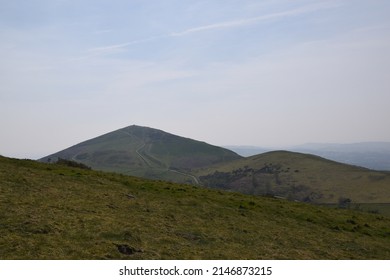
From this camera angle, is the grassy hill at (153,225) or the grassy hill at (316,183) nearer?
the grassy hill at (153,225)

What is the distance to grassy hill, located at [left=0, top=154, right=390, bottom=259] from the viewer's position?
18.4 metres

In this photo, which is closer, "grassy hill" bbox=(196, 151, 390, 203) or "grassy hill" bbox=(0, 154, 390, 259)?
"grassy hill" bbox=(0, 154, 390, 259)

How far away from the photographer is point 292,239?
26406 millimetres

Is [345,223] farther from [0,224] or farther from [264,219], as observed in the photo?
[0,224]

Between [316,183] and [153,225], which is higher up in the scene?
[153,225]

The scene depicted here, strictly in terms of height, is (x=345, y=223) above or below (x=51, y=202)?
below

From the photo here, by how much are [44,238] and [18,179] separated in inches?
603

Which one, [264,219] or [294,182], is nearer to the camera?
[264,219]

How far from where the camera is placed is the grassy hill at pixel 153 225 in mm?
18406

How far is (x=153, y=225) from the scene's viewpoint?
2411 cm

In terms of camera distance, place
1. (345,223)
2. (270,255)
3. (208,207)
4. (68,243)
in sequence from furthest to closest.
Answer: (345,223)
(208,207)
(270,255)
(68,243)

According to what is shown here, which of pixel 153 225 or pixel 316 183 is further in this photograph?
pixel 316 183
